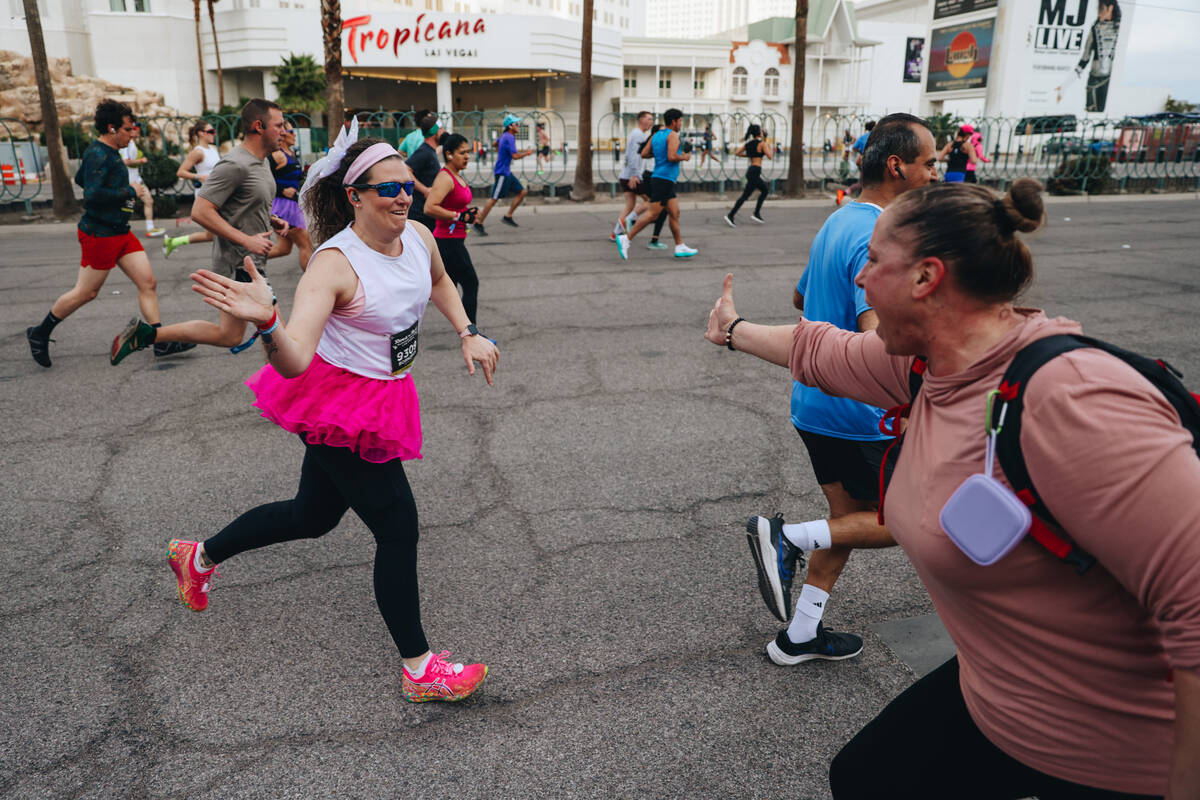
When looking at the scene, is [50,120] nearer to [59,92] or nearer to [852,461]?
[852,461]

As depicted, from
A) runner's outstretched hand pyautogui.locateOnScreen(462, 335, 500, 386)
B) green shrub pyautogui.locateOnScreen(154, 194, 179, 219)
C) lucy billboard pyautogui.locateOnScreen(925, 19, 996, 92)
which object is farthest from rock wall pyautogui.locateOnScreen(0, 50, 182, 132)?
runner's outstretched hand pyautogui.locateOnScreen(462, 335, 500, 386)

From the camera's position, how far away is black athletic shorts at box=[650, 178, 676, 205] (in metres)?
11.5

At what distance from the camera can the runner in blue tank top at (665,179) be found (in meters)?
11.5

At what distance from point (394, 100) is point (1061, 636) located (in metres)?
65.7

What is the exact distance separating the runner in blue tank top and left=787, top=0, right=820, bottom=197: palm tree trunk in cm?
957

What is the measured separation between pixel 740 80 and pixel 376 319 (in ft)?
235

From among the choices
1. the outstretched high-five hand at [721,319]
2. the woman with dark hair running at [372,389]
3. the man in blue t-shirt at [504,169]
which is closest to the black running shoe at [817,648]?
the woman with dark hair running at [372,389]

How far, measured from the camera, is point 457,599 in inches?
134

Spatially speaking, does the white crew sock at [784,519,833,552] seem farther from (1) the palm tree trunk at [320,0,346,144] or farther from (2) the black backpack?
(1) the palm tree trunk at [320,0,346,144]

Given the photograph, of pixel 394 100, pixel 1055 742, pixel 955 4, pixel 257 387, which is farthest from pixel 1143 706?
pixel 394 100

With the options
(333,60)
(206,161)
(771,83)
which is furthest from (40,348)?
(771,83)

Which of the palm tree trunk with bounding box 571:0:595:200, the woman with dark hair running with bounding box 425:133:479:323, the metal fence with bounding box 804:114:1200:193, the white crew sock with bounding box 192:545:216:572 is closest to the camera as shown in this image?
the white crew sock with bounding box 192:545:216:572

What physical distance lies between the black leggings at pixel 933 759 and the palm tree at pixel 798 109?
20023 millimetres

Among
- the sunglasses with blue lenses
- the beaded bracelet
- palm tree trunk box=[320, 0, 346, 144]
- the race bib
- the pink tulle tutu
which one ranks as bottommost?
the pink tulle tutu
